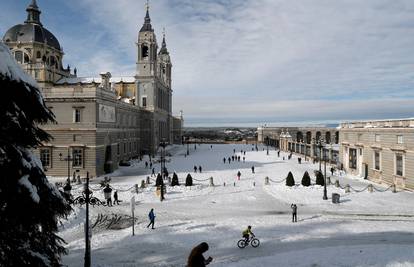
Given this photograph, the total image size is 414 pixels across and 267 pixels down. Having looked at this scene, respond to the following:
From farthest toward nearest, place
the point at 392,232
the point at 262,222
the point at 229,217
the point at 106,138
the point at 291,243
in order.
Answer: the point at 106,138
the point at 229,217
the point at 262,222
the point at 392,232
the point at 291,243

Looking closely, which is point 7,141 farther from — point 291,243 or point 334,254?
point 291,243

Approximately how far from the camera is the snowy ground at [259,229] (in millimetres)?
15555

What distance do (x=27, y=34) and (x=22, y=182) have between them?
62586mm

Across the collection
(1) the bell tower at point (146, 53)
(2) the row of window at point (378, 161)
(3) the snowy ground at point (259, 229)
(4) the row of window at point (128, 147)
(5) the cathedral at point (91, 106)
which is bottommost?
(3) the snowy ground at point (259, 229)

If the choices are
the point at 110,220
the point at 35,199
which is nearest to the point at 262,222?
the point at 110,220

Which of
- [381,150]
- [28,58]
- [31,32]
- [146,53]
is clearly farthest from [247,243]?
[146,53]

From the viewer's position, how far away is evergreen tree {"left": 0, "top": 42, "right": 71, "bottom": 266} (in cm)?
769

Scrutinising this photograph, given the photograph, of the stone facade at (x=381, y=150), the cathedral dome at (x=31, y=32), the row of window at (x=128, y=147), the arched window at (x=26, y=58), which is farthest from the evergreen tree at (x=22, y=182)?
the cathedral dome at (x=31, y=32)

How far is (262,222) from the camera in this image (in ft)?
73.3

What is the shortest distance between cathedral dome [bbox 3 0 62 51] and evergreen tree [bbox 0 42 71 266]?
Result: 2366 inches

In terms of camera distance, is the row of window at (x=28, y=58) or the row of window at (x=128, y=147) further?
the row of window at (x=28, y=58)

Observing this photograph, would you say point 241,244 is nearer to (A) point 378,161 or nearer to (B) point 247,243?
(B) point 247,243

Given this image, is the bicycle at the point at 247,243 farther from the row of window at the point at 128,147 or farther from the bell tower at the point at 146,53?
the bell tower at the point at 146,53

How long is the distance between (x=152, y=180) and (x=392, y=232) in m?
25.3
